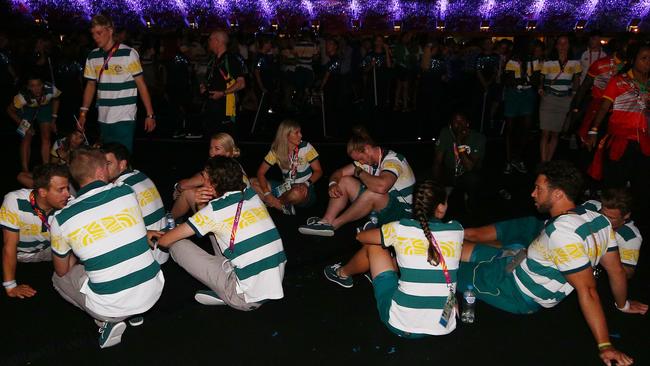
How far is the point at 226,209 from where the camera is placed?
136 inches

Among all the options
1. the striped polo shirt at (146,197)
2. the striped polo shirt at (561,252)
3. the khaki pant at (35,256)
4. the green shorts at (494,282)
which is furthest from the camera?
the khaki pant at (35,256)

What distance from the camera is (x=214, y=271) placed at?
372 centimetres

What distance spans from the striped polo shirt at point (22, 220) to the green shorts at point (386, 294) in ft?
7.69

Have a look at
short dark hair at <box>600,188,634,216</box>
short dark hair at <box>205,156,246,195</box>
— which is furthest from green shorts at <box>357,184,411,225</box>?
short dark hair at <box>205,156,246,195</box>

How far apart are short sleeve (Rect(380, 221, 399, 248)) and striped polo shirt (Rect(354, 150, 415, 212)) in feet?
4.93

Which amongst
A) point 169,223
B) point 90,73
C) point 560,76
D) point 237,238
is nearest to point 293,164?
point 169,223

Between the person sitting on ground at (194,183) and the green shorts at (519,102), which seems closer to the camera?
the person sitting on ground at (194,183)

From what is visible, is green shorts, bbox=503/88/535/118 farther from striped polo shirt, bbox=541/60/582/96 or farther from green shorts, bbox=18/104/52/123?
green shorts, bbox=18/104/52/123

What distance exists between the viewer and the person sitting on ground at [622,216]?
3701 mm

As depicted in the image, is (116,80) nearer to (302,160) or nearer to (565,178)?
(302,160)

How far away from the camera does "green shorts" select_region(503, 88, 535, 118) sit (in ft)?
23.9

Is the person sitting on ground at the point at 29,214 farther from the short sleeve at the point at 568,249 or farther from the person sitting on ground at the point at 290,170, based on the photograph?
the short sleeve at the point at 568,249

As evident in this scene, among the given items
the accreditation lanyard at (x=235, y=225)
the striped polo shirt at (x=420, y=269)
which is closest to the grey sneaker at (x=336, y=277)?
the striped polo shirt at (x=420, y=269)

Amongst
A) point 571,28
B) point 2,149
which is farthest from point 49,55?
point 571,28
